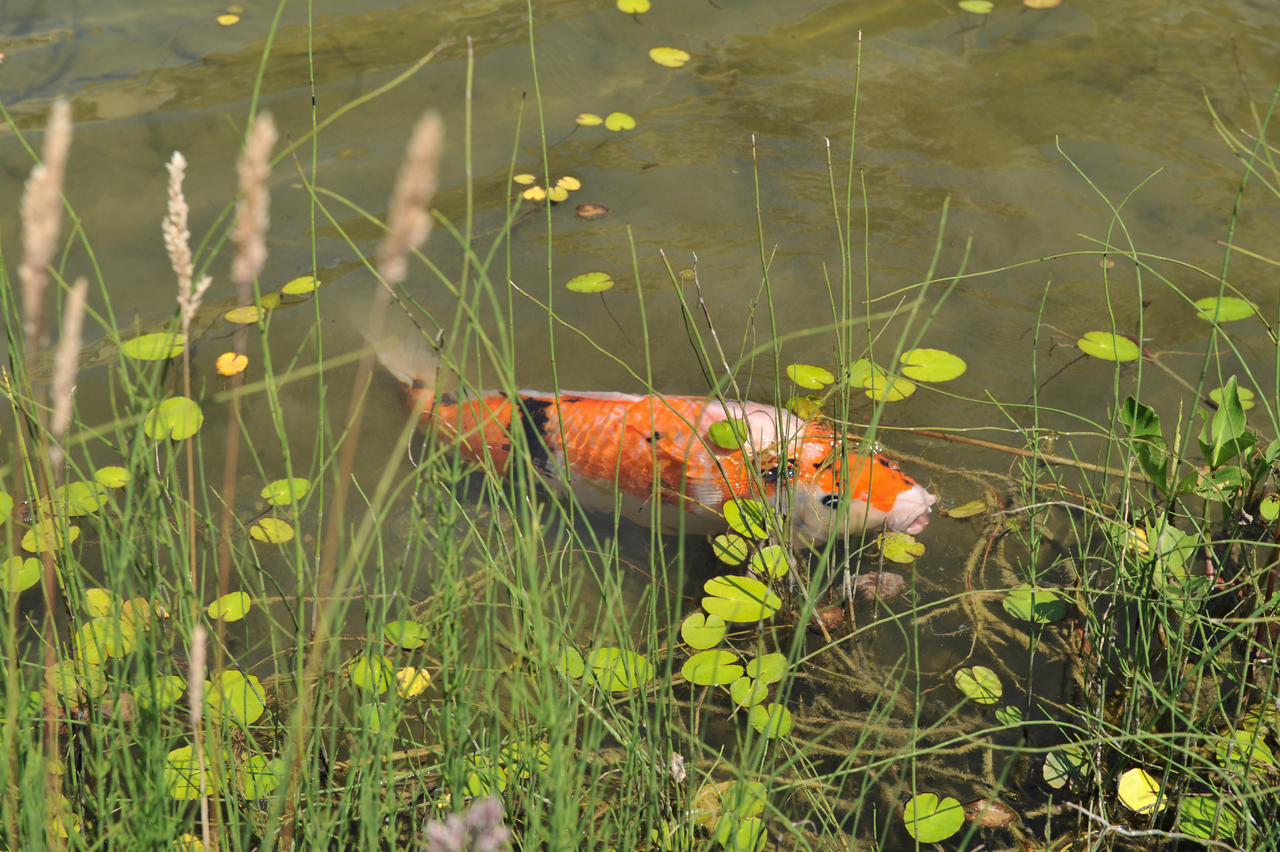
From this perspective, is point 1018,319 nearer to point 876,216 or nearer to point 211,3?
point 876,216

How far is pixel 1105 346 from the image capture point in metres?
2.92

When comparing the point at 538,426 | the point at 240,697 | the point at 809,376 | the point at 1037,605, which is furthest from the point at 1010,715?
the point at 240,697

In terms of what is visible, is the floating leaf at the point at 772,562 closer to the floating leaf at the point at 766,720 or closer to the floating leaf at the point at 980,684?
the floating leaf at the point at 766,720

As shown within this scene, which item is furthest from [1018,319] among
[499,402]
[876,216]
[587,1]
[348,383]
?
[587,1]

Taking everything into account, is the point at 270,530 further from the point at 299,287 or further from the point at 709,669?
the point at 709,669

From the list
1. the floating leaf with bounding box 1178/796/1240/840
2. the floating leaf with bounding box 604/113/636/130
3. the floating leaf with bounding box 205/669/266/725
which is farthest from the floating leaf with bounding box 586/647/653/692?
the floating leaf with bounding box 604/113/636/130

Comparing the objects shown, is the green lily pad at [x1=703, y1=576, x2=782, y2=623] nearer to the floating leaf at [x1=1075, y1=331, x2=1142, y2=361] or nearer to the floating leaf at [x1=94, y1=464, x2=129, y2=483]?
the floating leaf at [x1=1075, y1=331, x2=1142, y2=361]

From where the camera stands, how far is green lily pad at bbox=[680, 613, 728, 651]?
2.24m

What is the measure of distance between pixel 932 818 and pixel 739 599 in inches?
23.9

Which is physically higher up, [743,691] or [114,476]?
[114,476]

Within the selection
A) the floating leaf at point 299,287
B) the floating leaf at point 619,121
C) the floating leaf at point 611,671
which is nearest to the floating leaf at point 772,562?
the floating leaf at point 611,671

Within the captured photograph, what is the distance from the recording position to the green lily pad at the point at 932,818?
1880 mm

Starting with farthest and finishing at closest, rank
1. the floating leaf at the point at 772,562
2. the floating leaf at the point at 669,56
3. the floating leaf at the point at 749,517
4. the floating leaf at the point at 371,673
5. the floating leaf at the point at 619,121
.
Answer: the floating leaf at the point at 669,56
the floating leaf at the point at 619,121
the floating leaf at the point at 772,562
the floating leaf at the point at 749,517
the floating leaf at the point at 371,673

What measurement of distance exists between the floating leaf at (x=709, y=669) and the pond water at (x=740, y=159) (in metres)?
0.60
